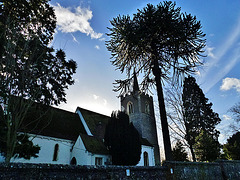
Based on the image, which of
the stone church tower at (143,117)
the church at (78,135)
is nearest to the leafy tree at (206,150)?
the church at (78,135)

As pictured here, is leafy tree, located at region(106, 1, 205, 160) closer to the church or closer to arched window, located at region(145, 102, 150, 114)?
the church

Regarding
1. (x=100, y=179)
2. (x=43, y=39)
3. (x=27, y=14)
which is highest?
(x=27, y=14)

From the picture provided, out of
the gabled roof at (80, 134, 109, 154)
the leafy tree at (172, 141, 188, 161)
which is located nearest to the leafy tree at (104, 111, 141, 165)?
the gabled roof at (80, 134, 109, 154)

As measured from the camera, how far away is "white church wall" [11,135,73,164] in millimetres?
15617

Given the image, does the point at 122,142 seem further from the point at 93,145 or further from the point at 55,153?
the point at 55,153

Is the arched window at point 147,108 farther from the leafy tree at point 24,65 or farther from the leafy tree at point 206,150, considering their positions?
the leafy tree at point 24,65

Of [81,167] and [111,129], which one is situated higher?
[111,129]

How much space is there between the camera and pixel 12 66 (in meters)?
6.38

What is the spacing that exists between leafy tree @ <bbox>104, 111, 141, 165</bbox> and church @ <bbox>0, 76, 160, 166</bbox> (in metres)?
1.11

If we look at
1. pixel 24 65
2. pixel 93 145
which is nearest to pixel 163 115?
pixel 24 65

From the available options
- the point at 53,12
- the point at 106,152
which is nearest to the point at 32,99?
the point at 53,12

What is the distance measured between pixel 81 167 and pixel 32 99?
14.5 feet

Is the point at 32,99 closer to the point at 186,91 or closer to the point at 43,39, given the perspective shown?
the point at 43,39

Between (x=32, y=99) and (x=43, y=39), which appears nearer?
(x=32, y=99)
